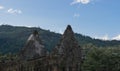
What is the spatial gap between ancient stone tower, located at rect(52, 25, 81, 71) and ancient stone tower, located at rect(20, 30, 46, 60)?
2.84 m

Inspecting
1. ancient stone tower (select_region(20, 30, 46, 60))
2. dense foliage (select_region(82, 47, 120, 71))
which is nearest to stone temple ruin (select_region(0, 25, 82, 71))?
ancient stone tower (select_region(20, 30, 46, 60))

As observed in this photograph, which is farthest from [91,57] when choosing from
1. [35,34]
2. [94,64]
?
[35,34]

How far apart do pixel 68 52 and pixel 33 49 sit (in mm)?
3378

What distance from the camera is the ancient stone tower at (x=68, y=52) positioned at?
18125 mm

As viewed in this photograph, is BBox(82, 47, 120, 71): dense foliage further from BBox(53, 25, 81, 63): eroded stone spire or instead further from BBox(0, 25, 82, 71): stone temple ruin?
BBox(53, 25, 81, 63): eroded stone spire

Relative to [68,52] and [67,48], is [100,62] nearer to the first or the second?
[68,52]

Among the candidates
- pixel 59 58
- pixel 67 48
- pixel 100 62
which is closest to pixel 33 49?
pixel 59 58

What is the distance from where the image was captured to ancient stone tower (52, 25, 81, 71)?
18125 millimetres

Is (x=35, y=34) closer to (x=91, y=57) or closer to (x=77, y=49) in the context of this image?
(x=77, y=49)

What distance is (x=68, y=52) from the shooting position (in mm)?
18391

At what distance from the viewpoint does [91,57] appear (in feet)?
401

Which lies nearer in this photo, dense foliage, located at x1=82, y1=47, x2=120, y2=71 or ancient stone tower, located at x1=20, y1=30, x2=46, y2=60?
ancient stone tower, located at x1=20, y1=30, x2=46, y2=60

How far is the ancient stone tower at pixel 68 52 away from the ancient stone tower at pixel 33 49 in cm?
284

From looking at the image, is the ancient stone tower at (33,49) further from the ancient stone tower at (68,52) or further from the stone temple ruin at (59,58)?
the ancient stone tower at (68,52)
